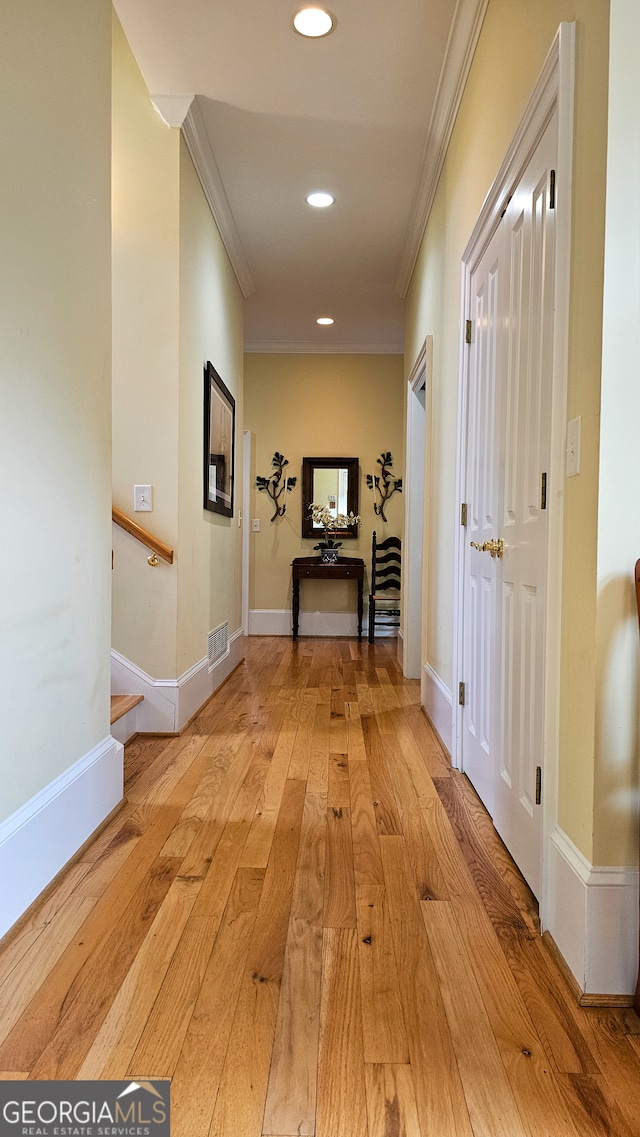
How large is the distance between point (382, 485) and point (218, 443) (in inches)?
110

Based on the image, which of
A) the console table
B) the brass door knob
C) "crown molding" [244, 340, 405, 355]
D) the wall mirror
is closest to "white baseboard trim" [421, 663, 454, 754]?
the brass door knob

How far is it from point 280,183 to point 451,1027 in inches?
147

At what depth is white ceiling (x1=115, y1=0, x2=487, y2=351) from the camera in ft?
8.11

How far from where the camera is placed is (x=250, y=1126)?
0.98 meters

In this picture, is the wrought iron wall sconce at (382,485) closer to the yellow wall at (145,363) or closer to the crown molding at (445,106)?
the crown molding at (445,106)

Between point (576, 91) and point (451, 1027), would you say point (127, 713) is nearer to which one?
point (451, 1027)

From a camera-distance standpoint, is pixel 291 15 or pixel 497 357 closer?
pixel 497 357

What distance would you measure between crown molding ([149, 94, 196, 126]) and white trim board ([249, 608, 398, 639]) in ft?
14.1

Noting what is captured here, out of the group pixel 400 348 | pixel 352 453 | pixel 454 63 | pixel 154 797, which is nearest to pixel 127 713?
pixel 154 797

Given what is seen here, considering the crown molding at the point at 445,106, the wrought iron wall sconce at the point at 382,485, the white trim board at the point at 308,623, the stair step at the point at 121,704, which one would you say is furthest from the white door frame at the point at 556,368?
the white trim board at the point at 308,623

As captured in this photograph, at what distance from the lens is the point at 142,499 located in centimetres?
309

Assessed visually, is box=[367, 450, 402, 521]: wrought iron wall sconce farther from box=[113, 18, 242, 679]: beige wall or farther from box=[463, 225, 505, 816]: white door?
box=[463, 225, 505, 816]: white door

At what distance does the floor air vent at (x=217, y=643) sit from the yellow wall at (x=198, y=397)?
0.05 m

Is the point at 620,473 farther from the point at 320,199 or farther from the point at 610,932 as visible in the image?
the point at 320,199
